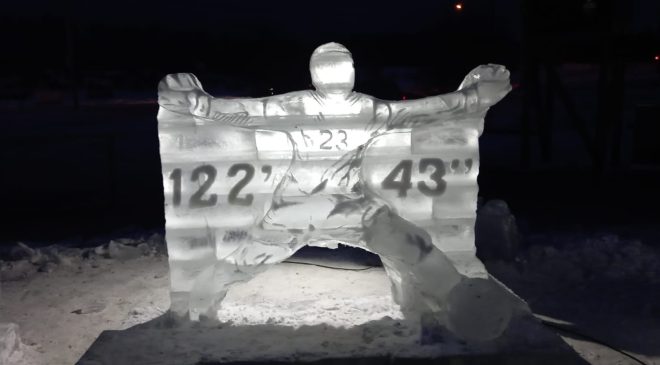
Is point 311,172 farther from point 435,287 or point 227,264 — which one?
point 435,287

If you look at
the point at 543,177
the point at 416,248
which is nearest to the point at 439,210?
the point at 416,248

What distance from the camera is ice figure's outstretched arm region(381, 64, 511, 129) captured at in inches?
133

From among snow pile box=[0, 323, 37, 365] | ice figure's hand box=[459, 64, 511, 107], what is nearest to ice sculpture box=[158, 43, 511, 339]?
ice figure's hand box=[459, 64, 511, 107]

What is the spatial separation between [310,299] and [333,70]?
171 cm

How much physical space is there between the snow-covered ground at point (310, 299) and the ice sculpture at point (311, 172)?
1.18 feet

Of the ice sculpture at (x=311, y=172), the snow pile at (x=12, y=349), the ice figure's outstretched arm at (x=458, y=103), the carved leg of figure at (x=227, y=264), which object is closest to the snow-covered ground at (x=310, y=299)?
the snow pile at (x=12, y=349)

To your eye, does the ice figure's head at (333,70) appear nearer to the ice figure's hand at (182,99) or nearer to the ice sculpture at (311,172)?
the ice sculpture at (311,172)

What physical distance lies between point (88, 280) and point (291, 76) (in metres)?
20.1

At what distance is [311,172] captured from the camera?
11.1ft

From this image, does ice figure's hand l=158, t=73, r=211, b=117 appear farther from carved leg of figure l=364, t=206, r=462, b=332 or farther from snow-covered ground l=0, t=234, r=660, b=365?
snow-covered ground l=0, t=234, r=660, b=365

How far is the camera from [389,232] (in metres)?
A: 3.34

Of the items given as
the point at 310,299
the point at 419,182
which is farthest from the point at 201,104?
the point at 310,299

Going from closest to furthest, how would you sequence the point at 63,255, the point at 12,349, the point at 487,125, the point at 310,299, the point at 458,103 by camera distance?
the point at 458,103 → the point at 12,349 → the point at 310,299 → the point at 63,255 → the point at 487,125

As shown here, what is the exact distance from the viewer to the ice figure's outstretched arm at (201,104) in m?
3.27
